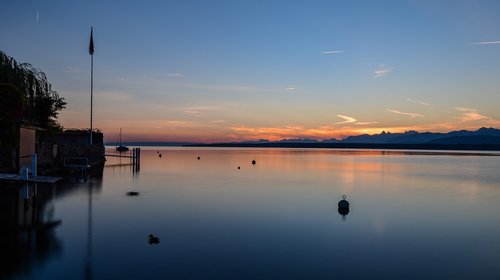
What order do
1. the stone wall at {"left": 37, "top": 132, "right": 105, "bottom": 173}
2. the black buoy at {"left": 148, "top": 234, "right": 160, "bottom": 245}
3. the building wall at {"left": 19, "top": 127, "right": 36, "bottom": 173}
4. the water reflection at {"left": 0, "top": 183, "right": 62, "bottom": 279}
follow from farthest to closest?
the stone wall at {"left": 37, "top": 132, "right": 105, "bottom": 173} < the building wall at {"left": 19, "top": 127, "right": 36, "bottom": 173} < the black buoy at {"left": 148, "top": 234, "right": 160, "bottom": 245} < the water reflection at {"left": 0, "top": 183, "right": 62, "bottom": 279}

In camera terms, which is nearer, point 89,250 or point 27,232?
point 89,250

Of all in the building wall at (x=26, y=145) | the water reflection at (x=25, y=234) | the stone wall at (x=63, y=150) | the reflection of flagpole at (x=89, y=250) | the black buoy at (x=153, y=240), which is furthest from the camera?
the stone wall at (x=63, y=150)

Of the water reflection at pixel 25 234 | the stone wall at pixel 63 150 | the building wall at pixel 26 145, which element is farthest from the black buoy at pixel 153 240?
the stone wall at pixel 63 150

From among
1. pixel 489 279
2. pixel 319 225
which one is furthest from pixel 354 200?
pixel 489 279

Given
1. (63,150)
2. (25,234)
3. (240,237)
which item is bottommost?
(240,237)

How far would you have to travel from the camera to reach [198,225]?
859 inches

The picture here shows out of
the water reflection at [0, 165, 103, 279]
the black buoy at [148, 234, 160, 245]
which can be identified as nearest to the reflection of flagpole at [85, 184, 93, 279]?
the water reflection at [0, 165, 103, 279]

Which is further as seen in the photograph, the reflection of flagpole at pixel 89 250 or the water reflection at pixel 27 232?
the water reflection at pixel 27 232

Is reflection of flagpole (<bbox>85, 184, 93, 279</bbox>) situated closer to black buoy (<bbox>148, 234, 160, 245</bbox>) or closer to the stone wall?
black buoy (<bbox>148, 234, 160, 245</bbox>)

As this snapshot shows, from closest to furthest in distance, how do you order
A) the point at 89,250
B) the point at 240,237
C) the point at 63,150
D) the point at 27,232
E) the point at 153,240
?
the point at 89,250 → the point at 153,240 → the point at 27,232 → the point at 240,237 → the point at 63,150

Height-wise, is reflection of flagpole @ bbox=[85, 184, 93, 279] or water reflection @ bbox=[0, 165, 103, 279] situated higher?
water reflection @ bbox=[0, 165, 103, 279]

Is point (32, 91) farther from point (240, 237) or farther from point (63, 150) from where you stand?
point (240, 237)

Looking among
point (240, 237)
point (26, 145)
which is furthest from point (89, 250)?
A: point (26, 145)

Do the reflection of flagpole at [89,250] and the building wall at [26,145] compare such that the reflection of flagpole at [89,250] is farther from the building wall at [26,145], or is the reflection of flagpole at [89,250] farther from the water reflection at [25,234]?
the building wall at [26,145]
